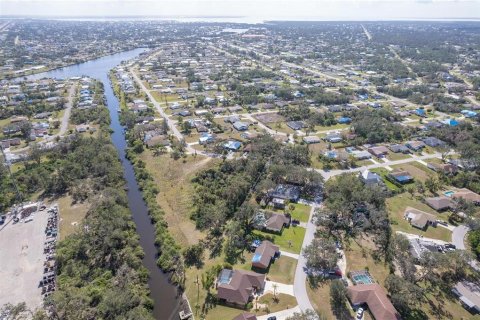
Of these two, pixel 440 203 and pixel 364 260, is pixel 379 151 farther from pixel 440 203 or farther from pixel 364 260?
pixel 364 260

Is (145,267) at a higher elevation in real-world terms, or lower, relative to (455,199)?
lower

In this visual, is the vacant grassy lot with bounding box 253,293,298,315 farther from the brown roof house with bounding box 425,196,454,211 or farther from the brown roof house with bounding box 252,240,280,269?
the brown roof house with bounding box 425,196,454,211

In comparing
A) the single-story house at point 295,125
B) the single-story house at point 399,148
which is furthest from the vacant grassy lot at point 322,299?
the single-story house at point 295,125

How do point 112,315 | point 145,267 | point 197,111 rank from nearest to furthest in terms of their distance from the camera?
point 112,315
point 145,267
point 197,111

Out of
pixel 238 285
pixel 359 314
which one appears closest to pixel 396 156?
pixel 359 314

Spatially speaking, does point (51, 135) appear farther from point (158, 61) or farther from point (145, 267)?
point (158, 61)

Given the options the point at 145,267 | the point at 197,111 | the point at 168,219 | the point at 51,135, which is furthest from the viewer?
the point at 197,111

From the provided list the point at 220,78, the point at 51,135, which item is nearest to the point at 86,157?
the point at 51,135
